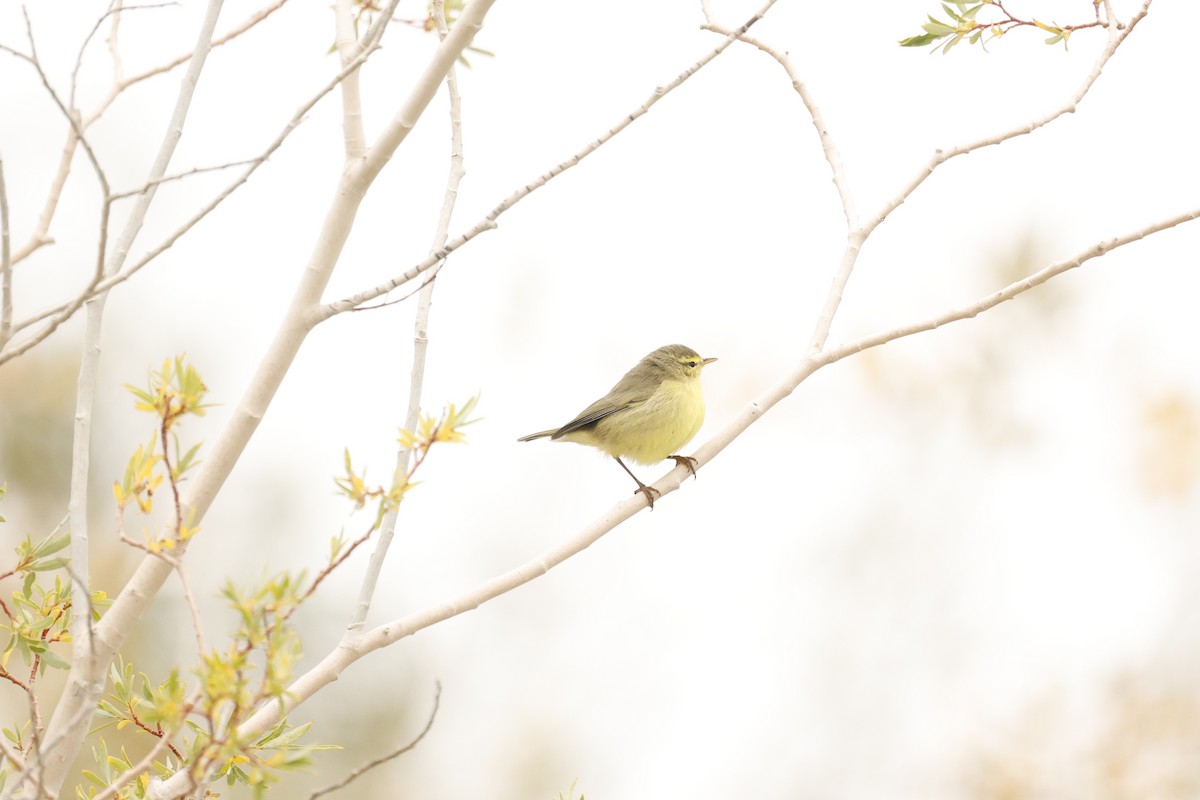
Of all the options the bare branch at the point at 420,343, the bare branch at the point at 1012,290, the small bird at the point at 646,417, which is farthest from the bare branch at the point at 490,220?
the small bird at the point at 646,417

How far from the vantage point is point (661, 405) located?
15.3ft

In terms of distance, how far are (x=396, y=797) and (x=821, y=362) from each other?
4.90m

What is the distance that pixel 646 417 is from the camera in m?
4.62

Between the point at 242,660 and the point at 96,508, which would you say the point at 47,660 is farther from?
the point at 96,508

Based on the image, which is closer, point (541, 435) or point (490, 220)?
point (490, 220)

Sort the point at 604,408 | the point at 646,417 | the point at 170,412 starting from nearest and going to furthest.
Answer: the point at 170,412, the point at 646,417, the point at 604,408

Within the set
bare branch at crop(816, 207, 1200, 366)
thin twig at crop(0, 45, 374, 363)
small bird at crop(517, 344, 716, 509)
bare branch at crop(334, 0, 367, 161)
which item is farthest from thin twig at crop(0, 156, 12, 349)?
small bird at crop(517, 344, 716, 509)

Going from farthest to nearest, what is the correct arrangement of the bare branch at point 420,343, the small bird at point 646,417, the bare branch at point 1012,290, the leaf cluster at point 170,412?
1. the small bird at point 646,417
2. the bare branch at point 1012,290
3. the bare branch at point 420,343
4. the leaf cluster at point 170,412

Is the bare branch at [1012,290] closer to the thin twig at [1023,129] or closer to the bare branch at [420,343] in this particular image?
the thin twig at [1023,129]

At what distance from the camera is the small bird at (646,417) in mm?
4605

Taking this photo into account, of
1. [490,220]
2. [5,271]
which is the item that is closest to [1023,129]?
[490,220]

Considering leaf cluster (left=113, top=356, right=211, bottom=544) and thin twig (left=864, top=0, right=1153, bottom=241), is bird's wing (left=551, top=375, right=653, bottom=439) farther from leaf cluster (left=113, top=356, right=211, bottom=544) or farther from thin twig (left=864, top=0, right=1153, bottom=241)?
leaf cluster (left=113, top=356, right=211, bottom=544)

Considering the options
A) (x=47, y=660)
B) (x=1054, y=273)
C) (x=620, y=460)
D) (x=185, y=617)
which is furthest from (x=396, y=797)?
(x=1054, y=273)

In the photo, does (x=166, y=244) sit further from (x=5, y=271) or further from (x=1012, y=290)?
(x=1012, y=290)
